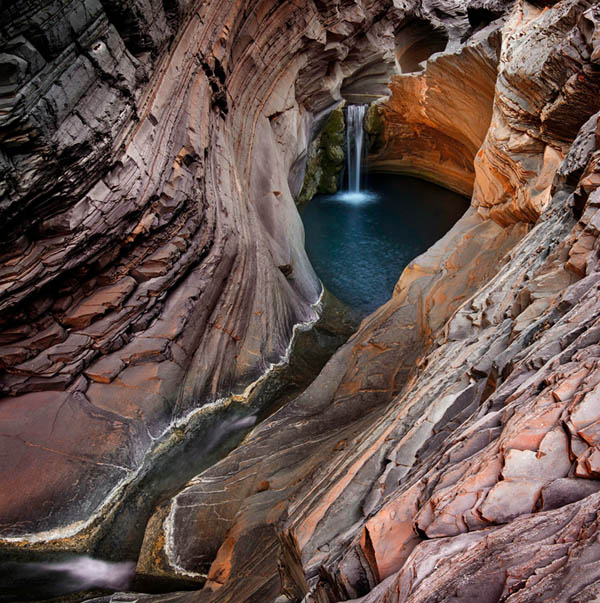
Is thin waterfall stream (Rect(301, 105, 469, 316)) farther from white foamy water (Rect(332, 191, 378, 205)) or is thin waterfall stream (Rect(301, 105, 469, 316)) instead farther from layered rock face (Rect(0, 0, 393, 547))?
layered rock face (Rect(0, 0, 393, 547))

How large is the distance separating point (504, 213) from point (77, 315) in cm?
739

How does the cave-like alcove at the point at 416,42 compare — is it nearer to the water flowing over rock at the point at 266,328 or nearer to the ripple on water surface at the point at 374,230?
the ripple on water surface at the point at 374,230

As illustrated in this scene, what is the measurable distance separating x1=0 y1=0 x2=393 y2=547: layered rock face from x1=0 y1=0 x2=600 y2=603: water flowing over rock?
0.03m

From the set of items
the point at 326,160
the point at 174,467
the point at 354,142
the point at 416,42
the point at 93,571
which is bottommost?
the point at 93,571

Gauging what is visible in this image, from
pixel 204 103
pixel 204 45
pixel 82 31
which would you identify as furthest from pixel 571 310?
pixel 204 45

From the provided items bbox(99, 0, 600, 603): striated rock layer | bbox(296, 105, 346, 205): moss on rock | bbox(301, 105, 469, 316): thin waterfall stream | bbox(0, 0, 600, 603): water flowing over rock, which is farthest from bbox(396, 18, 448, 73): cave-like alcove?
bbox(99, 0, 600, 603): striated rock layer

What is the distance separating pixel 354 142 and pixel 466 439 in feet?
55.0

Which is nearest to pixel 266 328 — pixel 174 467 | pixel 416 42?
pixel 174 467

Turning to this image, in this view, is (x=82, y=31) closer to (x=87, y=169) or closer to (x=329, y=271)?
(x=87, y=169)

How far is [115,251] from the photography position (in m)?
6.79

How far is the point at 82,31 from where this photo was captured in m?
5.54

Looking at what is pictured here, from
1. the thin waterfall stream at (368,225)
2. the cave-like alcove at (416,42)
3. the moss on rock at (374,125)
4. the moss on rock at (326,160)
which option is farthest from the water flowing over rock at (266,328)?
the cave-like alcove at (416,42)

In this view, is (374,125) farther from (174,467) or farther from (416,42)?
(174,467)

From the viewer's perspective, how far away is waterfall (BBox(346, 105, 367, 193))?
17.2 m
